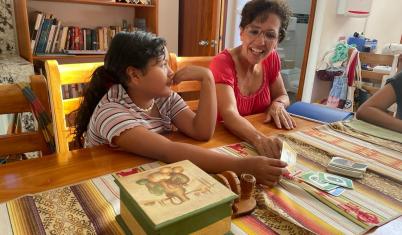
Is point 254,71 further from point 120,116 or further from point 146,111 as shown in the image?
point 120,116

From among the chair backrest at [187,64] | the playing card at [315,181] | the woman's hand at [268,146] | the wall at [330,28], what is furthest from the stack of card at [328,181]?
the wall at [330,28]

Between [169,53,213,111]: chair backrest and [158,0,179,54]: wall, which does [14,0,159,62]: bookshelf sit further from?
[169,53,213,111]: chair backrest

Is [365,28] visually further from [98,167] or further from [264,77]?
[98,167]

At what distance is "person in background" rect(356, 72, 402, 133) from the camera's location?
1.26 metres

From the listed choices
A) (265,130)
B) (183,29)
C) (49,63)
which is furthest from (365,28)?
(49,63)

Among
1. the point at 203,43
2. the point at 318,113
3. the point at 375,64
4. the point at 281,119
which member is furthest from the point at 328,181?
the point at 375,64

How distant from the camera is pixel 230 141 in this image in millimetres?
1074

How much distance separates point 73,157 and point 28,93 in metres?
0.28

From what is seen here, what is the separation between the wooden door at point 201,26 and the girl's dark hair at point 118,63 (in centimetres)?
181

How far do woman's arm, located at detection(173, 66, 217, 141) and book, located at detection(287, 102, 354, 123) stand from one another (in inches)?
18.6

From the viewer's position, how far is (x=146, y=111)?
1142 mm

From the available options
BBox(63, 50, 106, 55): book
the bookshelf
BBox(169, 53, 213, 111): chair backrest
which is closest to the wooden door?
the bookshelf

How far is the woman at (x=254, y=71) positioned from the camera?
129 cm

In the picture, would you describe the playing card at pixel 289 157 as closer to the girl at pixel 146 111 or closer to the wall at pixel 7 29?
the girl at pixel 146 111
